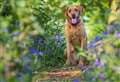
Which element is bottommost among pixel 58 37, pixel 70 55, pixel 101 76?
pixel 70 55

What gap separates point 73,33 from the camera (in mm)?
10125

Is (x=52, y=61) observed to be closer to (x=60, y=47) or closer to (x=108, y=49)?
(x=60, y=47)

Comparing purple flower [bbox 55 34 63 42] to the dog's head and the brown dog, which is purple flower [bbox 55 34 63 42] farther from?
the dog's head

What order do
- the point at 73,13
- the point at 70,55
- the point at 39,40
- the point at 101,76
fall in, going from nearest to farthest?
the point at 101,76, the point at 39,40, the point at 73,13, the point at 70,55

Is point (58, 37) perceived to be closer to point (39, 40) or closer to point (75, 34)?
point (75, 34)

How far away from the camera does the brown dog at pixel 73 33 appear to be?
971cm

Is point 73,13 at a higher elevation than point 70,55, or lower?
higher

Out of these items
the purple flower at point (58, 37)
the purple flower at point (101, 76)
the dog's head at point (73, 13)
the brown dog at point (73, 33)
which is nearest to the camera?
the purple flower at point (101, 76)

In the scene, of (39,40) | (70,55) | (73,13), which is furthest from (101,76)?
(70,55)

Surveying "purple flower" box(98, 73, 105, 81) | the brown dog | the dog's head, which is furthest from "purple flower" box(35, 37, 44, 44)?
"purple flower" box(98, 73, 105, 81)

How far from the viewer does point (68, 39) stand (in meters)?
9.96

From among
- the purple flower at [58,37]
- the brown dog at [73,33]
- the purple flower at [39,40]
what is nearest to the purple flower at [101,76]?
the purple flower at [39,40]

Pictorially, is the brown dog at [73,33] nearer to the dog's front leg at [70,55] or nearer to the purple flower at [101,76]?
the dog's front leg at [70,55]

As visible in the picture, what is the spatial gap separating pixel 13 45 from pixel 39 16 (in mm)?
6816
